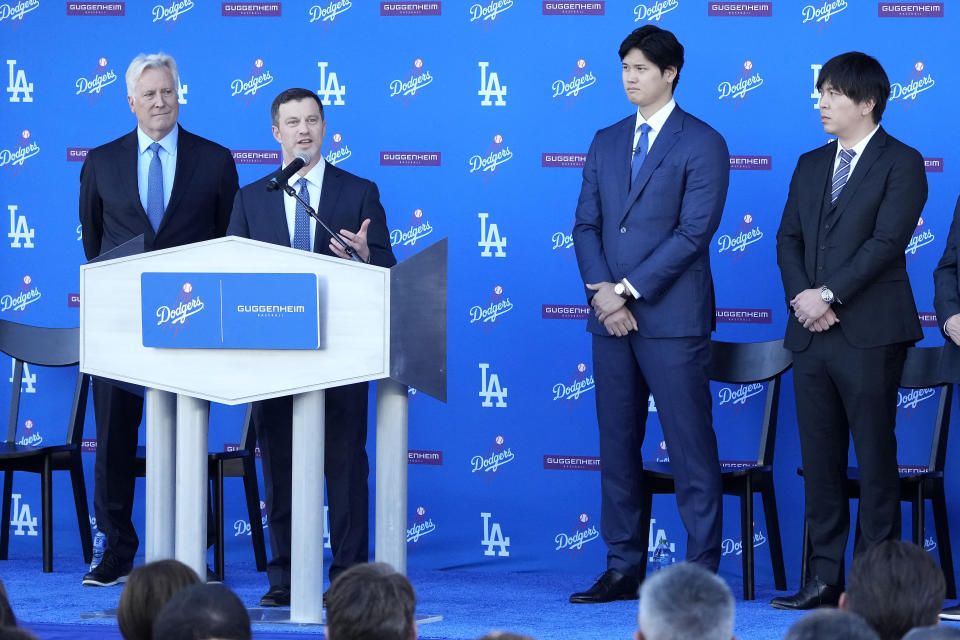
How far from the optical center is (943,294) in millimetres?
4453

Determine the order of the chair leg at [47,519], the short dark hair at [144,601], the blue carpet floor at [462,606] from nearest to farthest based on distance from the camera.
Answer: the short dark hair at [144,601]
the blue carpet floor at [462,606]
the chair leg at [47,519]

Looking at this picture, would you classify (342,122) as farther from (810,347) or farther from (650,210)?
(810,347)

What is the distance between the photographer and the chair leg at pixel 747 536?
4723mm

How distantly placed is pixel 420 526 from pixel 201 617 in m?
3.69

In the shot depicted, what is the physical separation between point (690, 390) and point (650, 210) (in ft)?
2.13

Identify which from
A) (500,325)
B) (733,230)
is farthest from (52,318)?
(733,230)

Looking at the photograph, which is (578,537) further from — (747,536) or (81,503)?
(81,503)

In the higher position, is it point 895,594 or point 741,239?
point 741,239

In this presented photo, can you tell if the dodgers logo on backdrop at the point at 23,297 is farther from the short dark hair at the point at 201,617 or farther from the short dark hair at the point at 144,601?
the short dark hair at the point at 201,617

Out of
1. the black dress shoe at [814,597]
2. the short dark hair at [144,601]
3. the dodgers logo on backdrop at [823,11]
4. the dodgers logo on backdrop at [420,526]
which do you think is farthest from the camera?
the dodgers logo on backdrop at [420,526]

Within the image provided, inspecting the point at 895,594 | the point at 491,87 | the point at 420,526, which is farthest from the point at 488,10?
the point at 895,594

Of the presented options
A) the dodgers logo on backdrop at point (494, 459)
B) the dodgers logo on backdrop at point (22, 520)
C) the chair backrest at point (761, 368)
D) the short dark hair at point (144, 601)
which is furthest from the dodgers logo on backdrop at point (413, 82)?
the short dark hair at point (144, 601)

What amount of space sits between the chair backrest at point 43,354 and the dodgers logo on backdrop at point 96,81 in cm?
114

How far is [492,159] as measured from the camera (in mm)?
5609
